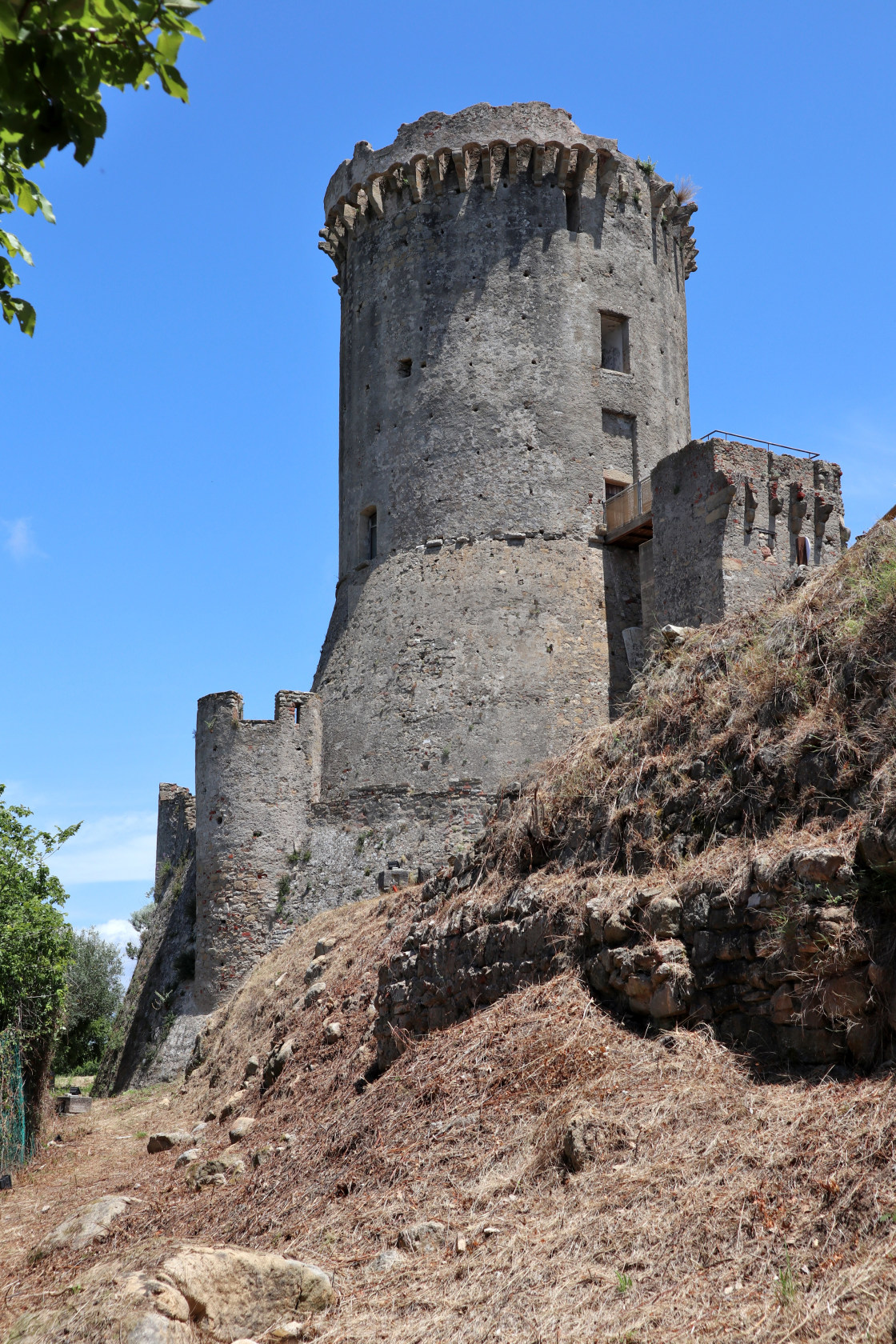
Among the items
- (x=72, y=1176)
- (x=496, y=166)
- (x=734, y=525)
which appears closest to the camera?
(x=72, y=1176)

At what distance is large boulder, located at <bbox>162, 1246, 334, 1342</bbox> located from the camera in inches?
238

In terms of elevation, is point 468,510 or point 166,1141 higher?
point 468,510

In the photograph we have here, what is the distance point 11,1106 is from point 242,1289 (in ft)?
29.7

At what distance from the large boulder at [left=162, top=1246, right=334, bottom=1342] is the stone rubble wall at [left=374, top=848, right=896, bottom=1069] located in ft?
7.57

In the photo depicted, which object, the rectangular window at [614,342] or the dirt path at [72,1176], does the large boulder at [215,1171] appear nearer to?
the dirt path at [72,1176]

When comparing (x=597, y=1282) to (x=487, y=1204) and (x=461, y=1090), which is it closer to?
(x=487, y=1204)

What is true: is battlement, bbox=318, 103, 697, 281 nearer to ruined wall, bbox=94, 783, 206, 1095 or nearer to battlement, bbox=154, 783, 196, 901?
battlement, bbox=154, 783, 196, 901

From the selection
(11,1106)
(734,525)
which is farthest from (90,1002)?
(734,525)

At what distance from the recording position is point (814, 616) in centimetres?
800

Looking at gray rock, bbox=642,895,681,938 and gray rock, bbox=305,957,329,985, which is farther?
gray rock, bbox=305,957,329,985

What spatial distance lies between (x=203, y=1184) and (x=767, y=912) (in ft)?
17.1

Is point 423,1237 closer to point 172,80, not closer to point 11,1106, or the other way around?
point 172,80

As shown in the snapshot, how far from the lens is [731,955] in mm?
6723

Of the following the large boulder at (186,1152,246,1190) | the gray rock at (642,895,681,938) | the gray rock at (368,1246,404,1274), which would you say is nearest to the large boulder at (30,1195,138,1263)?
the large boulder at (186,1152,246,1190)
